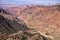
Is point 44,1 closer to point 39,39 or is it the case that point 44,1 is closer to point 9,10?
point 9,10

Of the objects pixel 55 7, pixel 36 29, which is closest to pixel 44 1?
pixel 55 7

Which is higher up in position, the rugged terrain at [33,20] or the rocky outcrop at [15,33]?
the rocky outcrop at [15,33]

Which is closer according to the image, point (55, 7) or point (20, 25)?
point (20, 25)

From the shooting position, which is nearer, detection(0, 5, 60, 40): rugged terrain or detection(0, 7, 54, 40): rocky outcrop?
detection(0, 7, 54, 40): rocky outcrop

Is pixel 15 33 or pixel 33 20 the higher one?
pixel 15 33

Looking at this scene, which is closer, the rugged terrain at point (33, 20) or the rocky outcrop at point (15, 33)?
the rocky outcrop at point (15, 33)

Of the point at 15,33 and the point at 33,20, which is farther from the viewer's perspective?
the point at 33,20

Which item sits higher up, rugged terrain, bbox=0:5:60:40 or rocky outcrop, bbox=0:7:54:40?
rocky outcrop, bbox=0:7:54:40

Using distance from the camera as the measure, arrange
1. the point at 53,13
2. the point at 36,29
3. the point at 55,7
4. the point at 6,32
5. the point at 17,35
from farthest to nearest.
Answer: the point at 55,7
the point at 53,13
the point at 36,29
the point at 6,32
the point at 17,35
